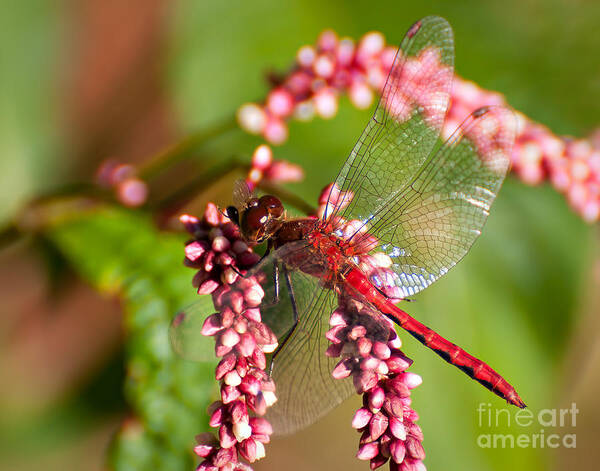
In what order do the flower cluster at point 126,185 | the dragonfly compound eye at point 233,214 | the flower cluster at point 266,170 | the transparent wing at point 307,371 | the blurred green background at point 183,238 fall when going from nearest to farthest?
the transparent wing at point 307,371 → the dragonfly compound eye at point 233,214 → the flower cluster at point 266,170 → the blurred green background at point 183,238 → the flower cluster at point 126,185

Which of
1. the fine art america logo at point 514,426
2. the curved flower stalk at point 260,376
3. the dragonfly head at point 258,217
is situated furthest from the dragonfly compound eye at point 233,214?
the fine art america logo at point 514,426

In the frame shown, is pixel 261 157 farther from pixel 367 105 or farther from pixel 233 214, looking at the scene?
pixel 367 105

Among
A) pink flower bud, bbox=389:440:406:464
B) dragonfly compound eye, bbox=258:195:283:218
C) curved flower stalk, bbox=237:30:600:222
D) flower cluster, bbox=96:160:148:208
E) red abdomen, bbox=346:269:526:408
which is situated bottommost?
pink flower bud, bbox=389:440:406:464

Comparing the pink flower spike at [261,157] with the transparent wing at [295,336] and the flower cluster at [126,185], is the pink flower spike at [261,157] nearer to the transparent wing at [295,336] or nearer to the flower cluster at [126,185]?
the transparent wing at [295,336]

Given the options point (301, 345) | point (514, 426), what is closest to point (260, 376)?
point (301, 345)

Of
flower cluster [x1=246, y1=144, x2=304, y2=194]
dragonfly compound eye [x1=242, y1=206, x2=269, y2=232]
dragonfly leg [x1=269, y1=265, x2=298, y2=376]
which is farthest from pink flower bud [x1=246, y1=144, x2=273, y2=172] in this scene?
dragonfly leg [x1=269, y1=265, x2=298, y2=376]

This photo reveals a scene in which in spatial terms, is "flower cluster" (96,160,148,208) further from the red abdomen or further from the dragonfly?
the red abdomen
